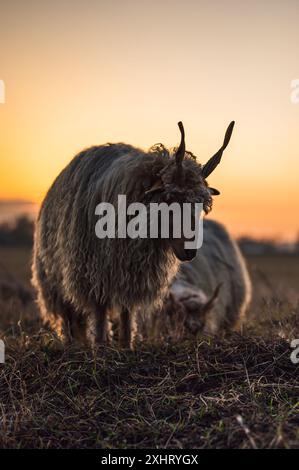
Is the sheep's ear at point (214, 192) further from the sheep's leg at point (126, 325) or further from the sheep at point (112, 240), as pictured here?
the sheep's leg at point (126, 325)

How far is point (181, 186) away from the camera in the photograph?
558 cm

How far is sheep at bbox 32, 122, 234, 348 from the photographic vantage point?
568 centimetres

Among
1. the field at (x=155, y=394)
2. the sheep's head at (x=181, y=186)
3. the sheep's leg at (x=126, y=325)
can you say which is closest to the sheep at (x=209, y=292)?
the sheep's leg at (x=126, y=325)

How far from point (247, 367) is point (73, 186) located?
8.54 ft

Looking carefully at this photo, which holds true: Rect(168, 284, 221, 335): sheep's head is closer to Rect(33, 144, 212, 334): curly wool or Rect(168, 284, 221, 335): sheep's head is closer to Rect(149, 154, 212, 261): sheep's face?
Rect(33, 144, 212, 334): curly wool

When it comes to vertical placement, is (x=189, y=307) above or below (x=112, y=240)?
below

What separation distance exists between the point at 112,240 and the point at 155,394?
67.8 inches

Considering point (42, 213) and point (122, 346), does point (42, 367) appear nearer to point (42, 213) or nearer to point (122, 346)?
point (122, 346)

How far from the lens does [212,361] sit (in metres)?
5.39

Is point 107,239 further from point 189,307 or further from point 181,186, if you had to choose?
point 189,307

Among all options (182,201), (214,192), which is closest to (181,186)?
(182,201)

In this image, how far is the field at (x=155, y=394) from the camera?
404 centimetres

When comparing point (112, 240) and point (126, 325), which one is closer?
point (112, 240)
